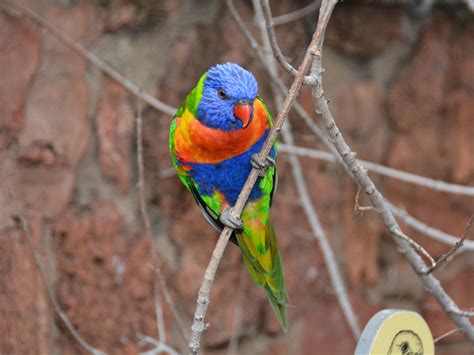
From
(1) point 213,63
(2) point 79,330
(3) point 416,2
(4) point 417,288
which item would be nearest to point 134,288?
(2) point 79,330

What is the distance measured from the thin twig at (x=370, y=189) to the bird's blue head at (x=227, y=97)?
164 mm

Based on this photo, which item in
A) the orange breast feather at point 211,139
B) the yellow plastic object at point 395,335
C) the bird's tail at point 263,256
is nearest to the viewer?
the yellow plastic object at point 395,335

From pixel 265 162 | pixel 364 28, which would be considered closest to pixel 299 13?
pixel 364 28

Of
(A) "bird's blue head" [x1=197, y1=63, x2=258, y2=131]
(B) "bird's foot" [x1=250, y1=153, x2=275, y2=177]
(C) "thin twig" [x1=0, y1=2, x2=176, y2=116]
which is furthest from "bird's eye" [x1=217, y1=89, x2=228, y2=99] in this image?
(C) "thin twig" [x1=0, y1=2, x2=176, y2=116]

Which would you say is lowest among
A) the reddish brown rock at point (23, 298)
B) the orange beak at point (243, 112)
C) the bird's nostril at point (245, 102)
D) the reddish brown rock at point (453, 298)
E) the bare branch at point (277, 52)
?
the reddish brown rock at point (453, 298)

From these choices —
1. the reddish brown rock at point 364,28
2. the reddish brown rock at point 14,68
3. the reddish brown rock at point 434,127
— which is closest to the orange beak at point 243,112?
the reddish brown rock at point 14,68

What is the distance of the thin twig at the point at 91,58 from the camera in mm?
1360

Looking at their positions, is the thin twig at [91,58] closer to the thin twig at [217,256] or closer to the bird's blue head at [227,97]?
the bird's blue head at [227,97]

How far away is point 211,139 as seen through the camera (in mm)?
1210

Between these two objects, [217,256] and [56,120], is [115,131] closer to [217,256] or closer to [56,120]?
[56,120]

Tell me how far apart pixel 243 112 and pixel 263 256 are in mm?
361

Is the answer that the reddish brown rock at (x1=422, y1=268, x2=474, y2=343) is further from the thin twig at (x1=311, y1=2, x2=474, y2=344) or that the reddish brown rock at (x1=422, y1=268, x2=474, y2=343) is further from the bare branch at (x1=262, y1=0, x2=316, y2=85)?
the bare branch at (x1=262, y1=0, x2=316, y2=85)

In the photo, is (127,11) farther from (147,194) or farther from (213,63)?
(147,194)

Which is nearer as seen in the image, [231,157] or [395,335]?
A: [395,335]
